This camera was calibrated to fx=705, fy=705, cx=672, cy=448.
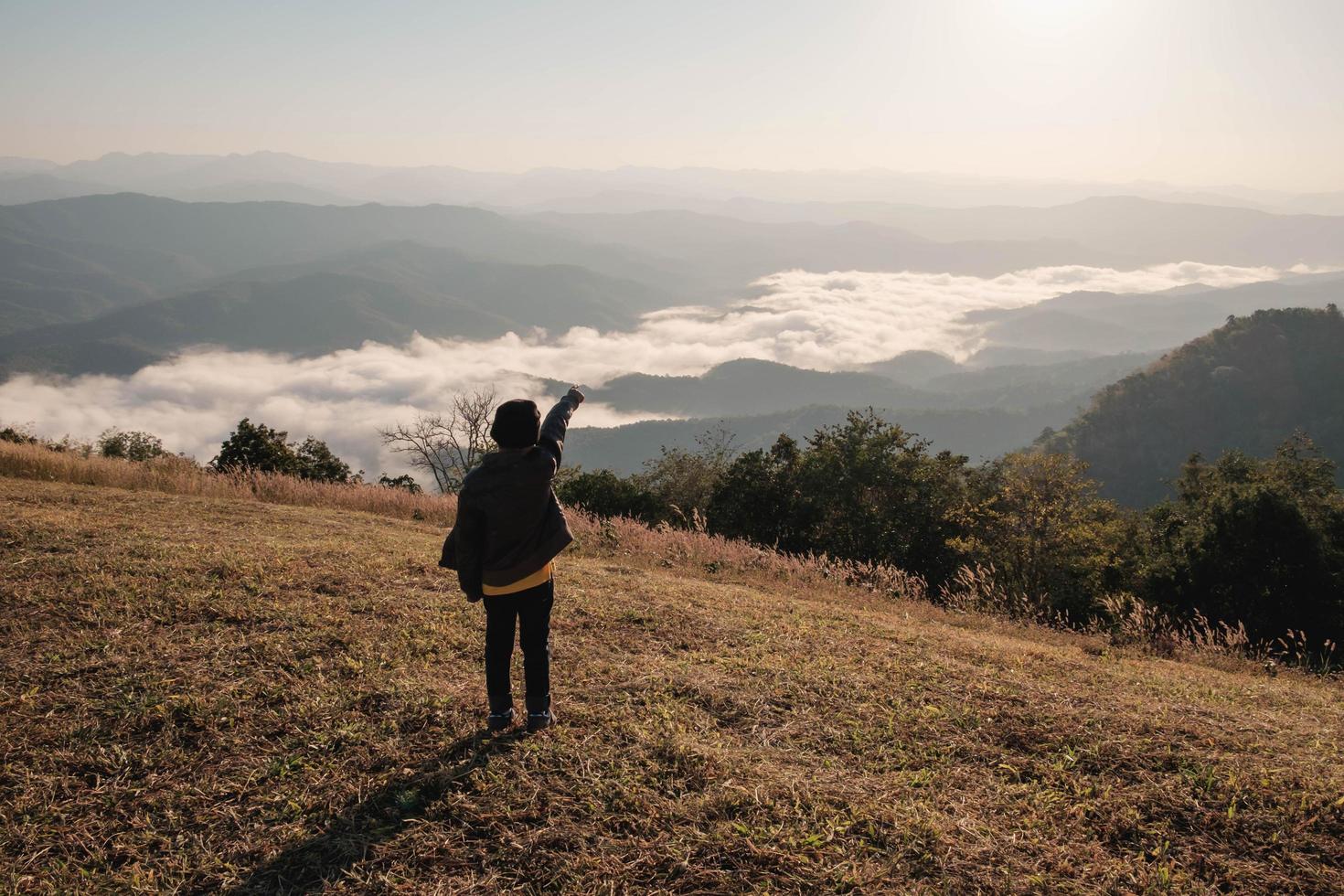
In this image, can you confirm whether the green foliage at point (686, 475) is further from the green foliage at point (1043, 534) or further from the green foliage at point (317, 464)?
the green foliage at point (317, 464)

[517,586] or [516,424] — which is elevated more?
[516,424]

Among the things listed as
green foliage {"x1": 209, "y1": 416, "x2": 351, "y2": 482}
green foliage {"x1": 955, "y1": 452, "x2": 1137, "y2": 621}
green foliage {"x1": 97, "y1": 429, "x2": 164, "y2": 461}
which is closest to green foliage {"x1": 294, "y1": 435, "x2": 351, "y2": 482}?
green foliage {"x1": 209, "y1": 416, "x2": 351, "y2": 482}

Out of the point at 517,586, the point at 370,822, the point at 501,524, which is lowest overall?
the point at 370,822

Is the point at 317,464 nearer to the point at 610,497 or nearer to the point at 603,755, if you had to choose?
the point at 610,497

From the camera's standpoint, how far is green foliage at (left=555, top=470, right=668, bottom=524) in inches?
792

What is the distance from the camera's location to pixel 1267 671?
8.75 meters

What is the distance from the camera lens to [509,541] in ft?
14.3

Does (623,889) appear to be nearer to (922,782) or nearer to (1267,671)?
(922,782)

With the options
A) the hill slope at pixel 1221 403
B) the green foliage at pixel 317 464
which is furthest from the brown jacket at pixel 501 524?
the hill slope at pixel 1221 403

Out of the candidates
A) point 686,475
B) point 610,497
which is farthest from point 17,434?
point 686,475

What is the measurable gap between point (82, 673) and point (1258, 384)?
575ft

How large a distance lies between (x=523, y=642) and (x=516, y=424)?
142 cm

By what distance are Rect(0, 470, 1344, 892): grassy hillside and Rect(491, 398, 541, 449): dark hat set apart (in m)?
1.94

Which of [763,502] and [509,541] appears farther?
[763,502]
